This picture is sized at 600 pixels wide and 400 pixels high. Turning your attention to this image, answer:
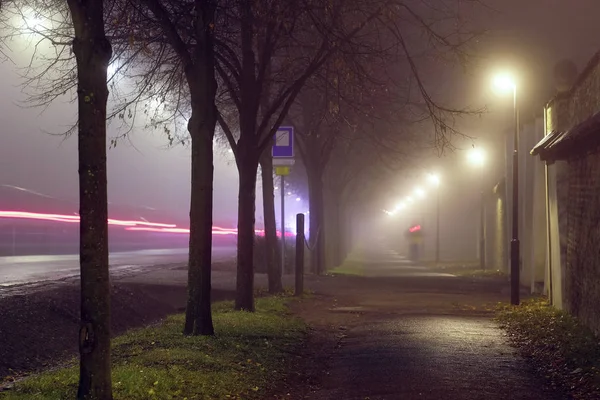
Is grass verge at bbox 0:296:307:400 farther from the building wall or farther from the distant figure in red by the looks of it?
the distant figure in red

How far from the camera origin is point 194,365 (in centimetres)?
876

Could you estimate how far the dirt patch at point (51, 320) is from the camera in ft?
35.0

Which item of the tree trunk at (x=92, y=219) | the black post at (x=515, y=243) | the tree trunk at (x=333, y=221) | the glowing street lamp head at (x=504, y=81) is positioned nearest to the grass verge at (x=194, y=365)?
the tree trunk at (x=92, y=219)

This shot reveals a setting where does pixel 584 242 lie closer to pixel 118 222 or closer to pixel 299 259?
pixel 299 259

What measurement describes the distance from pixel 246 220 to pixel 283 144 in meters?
4.32

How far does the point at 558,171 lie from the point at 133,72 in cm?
885

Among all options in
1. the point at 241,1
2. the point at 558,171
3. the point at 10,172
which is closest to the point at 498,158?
the point at 558,171

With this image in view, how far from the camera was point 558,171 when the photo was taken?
16047 mm

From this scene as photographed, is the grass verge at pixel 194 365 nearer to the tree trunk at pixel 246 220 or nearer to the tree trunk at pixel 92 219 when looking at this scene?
the tree trunk at pixel 92 219

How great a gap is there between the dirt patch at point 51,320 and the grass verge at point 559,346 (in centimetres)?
665

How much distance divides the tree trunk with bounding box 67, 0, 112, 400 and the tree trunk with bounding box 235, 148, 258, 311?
7.46 metres

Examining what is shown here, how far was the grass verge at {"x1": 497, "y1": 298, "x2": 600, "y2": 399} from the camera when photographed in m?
8.68

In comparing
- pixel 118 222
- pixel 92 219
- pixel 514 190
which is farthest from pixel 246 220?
pixel 118 222

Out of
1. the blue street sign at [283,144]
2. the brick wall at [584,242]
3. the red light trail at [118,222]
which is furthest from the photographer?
the red light trail at [118,222]
